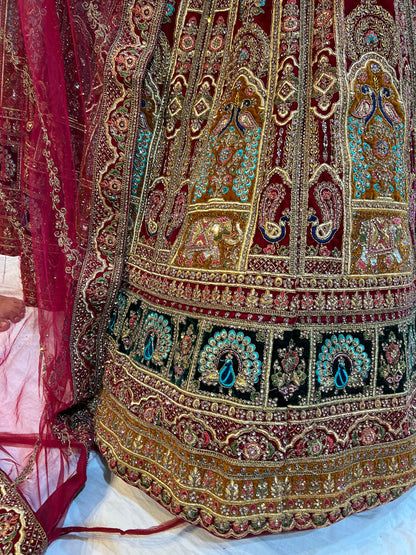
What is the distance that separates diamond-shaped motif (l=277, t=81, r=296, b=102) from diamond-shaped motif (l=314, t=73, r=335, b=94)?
4cm

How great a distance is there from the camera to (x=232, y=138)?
739 millimetres

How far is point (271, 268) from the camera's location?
2.24 ft

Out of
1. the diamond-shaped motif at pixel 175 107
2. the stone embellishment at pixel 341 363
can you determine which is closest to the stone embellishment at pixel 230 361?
the stone embellishment at pixel 341 363

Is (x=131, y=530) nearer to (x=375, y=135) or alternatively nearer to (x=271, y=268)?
(x=271, y=268)

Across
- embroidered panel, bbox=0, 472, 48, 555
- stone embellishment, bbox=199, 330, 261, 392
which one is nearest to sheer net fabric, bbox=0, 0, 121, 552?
embroidered panel, bbox=0, 472, 48, 555

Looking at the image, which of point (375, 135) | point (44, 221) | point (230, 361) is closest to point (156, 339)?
point (230, 361)

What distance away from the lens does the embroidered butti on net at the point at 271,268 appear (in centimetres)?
68

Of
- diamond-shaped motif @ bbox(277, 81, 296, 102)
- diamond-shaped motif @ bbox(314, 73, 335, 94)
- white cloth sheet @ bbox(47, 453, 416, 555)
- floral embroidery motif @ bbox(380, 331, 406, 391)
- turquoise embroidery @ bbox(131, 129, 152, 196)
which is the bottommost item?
white cloth sheet @ bbox(47, 453, 416, 555)

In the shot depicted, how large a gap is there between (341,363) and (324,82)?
0.48 metres

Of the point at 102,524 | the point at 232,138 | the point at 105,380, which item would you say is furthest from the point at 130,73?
the point at 102,524

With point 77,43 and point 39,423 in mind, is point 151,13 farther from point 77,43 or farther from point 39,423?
point 39,423

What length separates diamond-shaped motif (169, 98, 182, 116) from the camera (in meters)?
0.84

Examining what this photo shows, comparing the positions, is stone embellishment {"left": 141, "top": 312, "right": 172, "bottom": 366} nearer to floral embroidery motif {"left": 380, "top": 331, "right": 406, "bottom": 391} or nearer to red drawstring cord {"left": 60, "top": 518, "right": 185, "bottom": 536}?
red drawstring cord {"left": 60, "top": 518, "right": 185, "bottom": 536}

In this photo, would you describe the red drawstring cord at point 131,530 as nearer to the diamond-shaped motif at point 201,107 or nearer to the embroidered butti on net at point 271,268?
the embroidered butti on net at point 271,268
